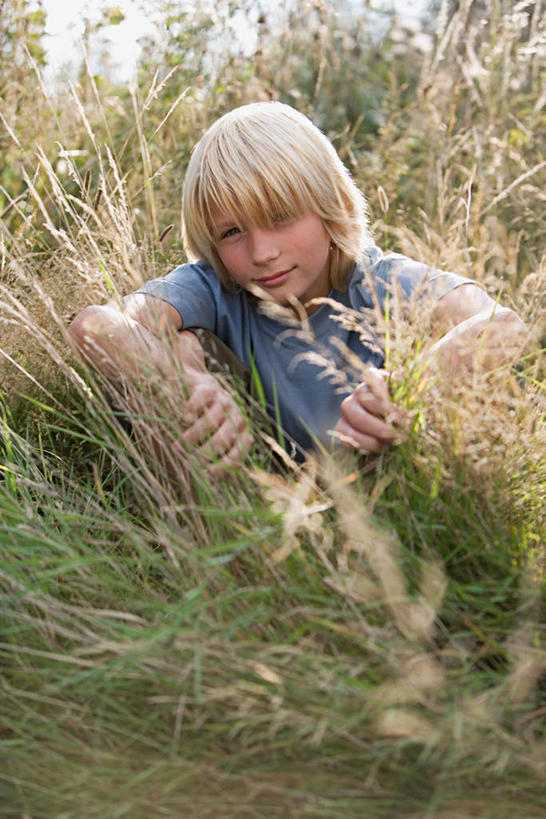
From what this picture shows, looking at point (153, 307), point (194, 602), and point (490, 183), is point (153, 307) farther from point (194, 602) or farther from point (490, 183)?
point (490, 183)

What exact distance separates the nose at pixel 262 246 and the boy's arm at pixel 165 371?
0.32m

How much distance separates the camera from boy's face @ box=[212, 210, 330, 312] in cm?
201

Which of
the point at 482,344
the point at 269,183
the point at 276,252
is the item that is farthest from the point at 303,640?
the point at 269,183

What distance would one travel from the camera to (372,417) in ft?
4.81

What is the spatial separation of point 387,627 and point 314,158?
133 cm

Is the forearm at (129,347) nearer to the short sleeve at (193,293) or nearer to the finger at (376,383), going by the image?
the short sleeve at (193,293)

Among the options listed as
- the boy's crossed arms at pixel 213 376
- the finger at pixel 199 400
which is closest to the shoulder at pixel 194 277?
the boy's crossed arms at pixel 213 376

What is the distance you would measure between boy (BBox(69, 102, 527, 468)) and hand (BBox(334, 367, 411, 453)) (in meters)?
0.24

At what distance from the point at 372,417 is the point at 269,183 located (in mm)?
784

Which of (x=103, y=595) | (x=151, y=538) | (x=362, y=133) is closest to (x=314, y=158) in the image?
(x=151, y=538)

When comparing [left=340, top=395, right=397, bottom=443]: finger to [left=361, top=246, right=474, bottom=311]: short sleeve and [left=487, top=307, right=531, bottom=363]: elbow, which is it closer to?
[left=487, top=307, right=531, bottom=363]: elbow

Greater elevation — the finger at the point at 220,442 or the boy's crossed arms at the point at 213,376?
the boy's crossed arms at the point at 213,376

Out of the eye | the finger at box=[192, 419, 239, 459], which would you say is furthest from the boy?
the finger at box=[192, 419, 239, 459]

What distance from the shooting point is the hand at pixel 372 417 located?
142 centimetres
